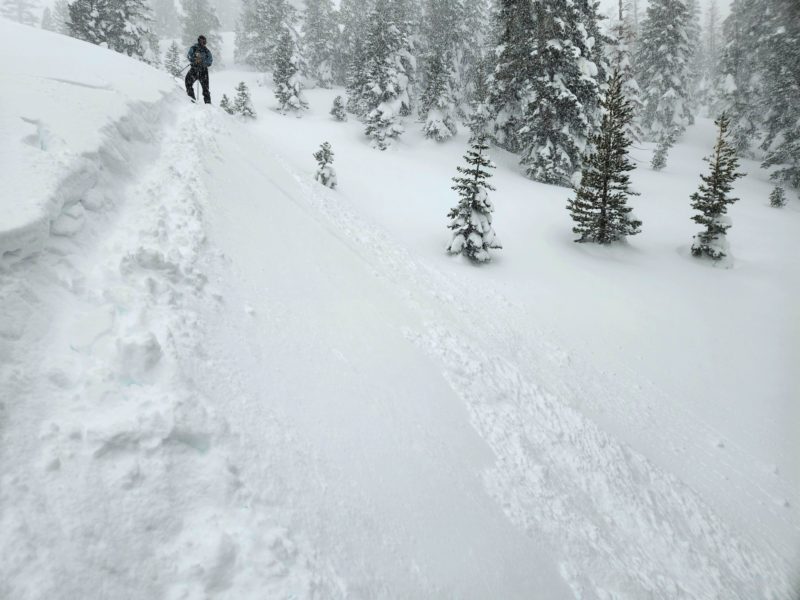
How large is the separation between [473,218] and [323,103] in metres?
26.9

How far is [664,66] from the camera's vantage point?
33.2 m

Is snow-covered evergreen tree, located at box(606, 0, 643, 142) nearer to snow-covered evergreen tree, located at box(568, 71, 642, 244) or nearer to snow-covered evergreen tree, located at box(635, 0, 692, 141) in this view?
snow-covered evergreen tree, located at box(635, 0, 692, 141)

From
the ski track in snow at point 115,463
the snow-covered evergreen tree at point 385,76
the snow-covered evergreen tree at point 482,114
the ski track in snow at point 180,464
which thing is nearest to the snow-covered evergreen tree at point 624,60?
the snow-covered evergreen tree at point 482,114

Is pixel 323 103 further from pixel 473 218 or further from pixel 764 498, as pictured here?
pixel 764 498

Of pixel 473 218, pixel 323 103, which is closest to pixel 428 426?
pixel 473 218

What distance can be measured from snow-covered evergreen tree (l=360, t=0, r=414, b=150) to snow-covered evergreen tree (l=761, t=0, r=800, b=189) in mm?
22501

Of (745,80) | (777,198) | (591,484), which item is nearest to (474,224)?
(591,484)

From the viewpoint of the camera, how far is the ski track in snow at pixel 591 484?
4488 mm

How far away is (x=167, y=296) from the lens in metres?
3.83

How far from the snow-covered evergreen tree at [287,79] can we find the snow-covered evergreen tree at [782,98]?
30.2m

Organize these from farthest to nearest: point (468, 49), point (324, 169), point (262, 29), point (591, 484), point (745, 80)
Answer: point (262, 29), point (468, 49), point (745, 80), point (324, 169), point (591, 484)

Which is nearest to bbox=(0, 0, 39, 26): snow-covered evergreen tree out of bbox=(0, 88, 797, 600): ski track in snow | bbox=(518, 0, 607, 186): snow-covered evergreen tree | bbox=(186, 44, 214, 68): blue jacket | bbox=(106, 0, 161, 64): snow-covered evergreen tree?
bbox=(106, 0, 161, 64): snow-covered evergreen tree

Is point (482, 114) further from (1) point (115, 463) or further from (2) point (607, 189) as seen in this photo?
(1) point (115, 463)

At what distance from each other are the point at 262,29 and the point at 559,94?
4084 centimetres
